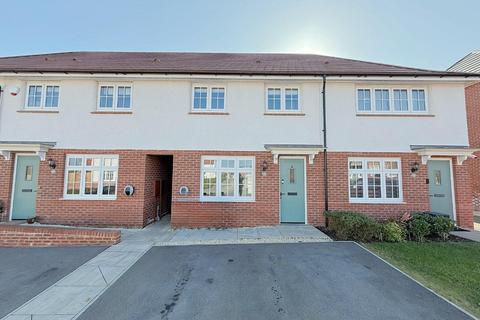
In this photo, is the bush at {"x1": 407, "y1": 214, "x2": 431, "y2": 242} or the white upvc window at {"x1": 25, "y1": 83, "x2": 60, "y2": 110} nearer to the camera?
the bush at {"x1": 407, "y1": 214, "x2": 431, "y2": 242}

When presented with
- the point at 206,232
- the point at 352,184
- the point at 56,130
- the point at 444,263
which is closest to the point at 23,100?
the point at 56,130

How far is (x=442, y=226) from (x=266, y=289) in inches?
246

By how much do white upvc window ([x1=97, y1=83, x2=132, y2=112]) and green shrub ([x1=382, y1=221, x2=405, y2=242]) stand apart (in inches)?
374

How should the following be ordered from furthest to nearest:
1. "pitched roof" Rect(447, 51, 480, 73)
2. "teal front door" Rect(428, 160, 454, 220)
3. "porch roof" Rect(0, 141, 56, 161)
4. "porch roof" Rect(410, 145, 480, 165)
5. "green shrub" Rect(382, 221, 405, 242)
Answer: "pitched roof" Rect(447, 51, 480, 73) < "teal front door" Rect(428, 160, 454, 220) < "porch roof" Rect(410, 145, 480, 165) < "porch roof" Rect(0, 141, 56, 161) < "green shrub" Rect(382, 221, 405, 242)

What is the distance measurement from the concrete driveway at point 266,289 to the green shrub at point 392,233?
1.59 m

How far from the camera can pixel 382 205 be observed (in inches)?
326

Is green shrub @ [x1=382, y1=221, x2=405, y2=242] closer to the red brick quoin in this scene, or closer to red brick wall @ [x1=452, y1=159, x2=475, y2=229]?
the red brick quoin

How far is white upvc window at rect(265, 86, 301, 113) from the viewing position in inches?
345

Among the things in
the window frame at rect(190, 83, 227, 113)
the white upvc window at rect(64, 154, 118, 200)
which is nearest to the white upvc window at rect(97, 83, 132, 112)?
the white upvc window at rect(64, 154, 118, 200)

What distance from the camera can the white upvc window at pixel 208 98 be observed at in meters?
8.72

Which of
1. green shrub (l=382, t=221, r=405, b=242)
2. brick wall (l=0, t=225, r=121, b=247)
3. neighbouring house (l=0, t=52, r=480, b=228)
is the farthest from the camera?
neighbouring house (l=0, t=52, r=480, b=228)

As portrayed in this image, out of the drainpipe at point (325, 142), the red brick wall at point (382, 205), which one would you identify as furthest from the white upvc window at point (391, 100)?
the red brick wall at point (382, 205)

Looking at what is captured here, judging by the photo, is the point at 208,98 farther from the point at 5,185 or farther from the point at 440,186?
the point at 440,186

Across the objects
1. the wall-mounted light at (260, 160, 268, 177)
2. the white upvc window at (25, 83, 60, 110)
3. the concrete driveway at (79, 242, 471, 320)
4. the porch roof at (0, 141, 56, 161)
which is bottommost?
the concrete driveway at (79, 242, 471, 320)
